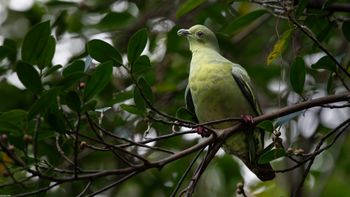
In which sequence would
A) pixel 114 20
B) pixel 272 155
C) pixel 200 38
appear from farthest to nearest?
pixel 114 20
pixel 200 38
pixel 272 155

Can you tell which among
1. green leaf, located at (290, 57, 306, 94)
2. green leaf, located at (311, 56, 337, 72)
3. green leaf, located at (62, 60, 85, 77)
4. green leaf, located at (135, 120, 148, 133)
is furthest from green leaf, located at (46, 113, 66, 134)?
green leaf, located at (135, 120, 148, 133)

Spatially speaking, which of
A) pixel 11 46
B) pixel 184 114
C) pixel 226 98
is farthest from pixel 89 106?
pixel 11 46

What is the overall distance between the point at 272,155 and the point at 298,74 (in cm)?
46

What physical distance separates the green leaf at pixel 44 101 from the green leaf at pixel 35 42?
0.29m

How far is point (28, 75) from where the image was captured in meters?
2.88

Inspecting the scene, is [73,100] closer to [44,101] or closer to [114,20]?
[44,101]

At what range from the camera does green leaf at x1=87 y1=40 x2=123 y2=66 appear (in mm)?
3258

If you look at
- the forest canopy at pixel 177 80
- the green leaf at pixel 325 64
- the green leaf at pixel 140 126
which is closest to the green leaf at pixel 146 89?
the forest canopy at pixel 177 80

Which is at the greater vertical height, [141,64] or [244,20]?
[141,64]

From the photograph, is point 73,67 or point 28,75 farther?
point 73,67

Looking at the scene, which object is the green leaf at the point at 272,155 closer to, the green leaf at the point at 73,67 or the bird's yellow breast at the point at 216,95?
the bird's yellow breast at the point at 216,95

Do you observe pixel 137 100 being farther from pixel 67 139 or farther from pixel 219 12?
pixel 219 12

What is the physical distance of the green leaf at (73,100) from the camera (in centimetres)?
293

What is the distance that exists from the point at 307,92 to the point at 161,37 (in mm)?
1682
